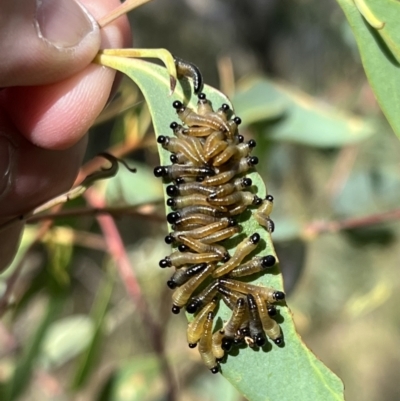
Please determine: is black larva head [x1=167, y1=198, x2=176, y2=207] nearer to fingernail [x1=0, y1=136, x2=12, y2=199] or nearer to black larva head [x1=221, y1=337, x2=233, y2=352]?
black larva head [x1=221, y1=337, x2=233, y2=352]

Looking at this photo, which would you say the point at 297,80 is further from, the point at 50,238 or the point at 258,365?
the point at 258,365

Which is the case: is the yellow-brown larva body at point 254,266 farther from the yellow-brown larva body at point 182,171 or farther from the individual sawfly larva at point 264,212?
the yellow-brown larva body at point 182,171

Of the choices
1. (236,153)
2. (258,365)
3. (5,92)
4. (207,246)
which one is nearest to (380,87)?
(236,153)

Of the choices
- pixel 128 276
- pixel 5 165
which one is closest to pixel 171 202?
pixel 5 165

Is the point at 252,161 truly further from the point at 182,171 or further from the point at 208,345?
the point at 208,345

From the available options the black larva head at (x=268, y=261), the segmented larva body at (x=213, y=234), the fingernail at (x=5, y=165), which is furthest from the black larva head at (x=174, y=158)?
the fingernail at (x=5, y=165)

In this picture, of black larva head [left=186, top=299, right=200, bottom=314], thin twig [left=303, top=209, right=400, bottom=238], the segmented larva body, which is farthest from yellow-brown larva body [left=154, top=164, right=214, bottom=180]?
thin twig [left=303, top=209, right=400, bottom=238]

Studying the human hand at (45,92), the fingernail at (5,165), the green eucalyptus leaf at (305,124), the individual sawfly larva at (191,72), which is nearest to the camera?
the individual sawfly larva at (191,72)
